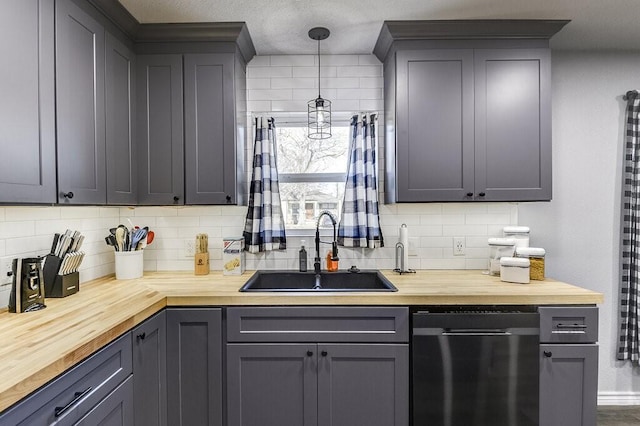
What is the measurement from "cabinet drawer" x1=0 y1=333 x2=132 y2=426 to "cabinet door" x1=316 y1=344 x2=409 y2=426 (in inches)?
35.8

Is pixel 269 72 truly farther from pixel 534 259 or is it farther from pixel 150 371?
pixel 534 259

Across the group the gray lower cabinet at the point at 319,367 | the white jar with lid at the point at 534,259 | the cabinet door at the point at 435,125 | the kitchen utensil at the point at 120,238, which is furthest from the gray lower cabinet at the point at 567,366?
the kitchen utensil at the point at 120,238

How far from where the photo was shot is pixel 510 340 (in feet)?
5.98

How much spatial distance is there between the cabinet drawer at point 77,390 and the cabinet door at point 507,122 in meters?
2.06

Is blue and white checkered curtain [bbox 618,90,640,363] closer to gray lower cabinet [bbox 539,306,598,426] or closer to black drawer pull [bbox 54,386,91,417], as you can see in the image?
gray lower cabinet [bbox 539,306,598,426]

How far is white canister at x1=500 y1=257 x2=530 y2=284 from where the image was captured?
6.85 ft

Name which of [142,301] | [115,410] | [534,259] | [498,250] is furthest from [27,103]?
[534,259]

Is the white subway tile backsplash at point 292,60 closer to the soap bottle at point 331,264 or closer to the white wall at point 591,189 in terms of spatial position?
the soap bottle at point 331,264

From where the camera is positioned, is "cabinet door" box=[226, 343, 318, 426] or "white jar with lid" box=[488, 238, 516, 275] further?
"white jar with lid" box=[488, 238, 516, 275]

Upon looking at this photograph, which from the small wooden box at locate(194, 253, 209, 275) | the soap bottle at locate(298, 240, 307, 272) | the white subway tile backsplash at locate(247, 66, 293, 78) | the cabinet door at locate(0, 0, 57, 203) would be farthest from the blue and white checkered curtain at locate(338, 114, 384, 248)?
the cabinet door at locate(0, 0, 57, 203)

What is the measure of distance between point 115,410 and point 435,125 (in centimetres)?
214

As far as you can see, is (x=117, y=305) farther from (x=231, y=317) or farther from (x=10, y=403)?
(x=10, y=403)

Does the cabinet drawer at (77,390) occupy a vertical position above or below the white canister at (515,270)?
below

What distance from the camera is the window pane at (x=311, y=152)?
8.77 ft
